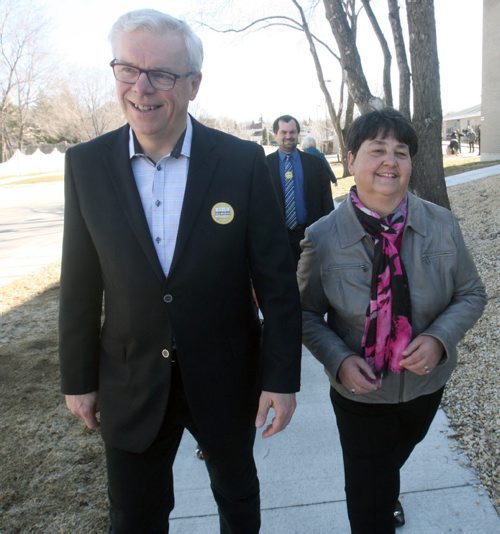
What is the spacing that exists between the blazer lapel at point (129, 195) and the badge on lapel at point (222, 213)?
0.73 ft

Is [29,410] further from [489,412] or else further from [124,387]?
[489,412]

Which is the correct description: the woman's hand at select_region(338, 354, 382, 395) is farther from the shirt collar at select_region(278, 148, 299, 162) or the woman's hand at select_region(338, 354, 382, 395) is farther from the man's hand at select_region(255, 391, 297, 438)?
the shirt collar at select_region(278, 148, 299, 162)

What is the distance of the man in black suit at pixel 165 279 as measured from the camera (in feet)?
5.44

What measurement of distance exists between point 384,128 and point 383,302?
62 centimetres

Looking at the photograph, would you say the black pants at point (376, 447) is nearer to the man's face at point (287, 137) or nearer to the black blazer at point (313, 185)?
the black blazer at point (313, 185)

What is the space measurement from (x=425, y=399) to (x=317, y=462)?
1.25 meters

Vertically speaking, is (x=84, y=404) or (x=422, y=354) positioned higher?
(x=422, y=354)

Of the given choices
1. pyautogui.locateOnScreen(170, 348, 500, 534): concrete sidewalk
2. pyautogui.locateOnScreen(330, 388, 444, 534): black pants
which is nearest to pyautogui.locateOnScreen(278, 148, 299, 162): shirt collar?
pyautogui.locateOnScreen(170, 348, 500, 534): concrete sidewalk

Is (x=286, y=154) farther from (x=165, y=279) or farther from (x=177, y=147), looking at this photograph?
(x=165, y=279)

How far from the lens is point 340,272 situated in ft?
6.02

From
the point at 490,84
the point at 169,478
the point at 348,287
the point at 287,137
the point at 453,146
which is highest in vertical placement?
the point at 490,84

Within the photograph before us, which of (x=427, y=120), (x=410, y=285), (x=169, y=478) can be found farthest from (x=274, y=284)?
(x=427, y=120)

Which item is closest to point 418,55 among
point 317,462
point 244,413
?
point 317,462

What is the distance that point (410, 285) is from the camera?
1.79 m
